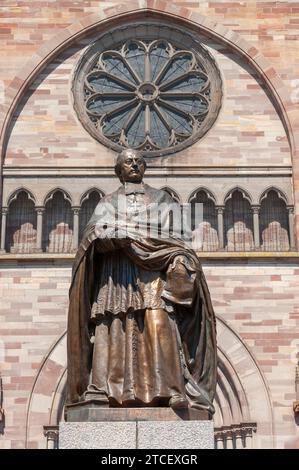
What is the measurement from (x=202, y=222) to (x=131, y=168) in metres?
11.4

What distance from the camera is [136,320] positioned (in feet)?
21.4

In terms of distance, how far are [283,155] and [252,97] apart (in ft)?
4.63

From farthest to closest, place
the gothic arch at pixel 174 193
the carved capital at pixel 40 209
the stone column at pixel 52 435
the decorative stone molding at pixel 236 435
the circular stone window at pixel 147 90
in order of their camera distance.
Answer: the circular stone window at pixel 147 90
the gothic arch at pixel 174 193
the carved capital at pixel 40 209
the decorative stone molding at pixel 236 435
the stone column at pixel 52 435

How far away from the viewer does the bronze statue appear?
635 cm

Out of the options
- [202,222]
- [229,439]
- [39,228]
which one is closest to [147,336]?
[229,439]

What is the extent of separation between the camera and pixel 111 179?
18516mm

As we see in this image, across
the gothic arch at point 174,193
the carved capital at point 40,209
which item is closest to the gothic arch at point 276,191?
the gothic arch at point 174,193

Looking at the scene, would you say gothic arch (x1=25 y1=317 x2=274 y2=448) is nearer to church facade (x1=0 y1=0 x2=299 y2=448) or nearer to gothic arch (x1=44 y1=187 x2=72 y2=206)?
church facade (x1=0 y1=0 x2=299 y2=448)

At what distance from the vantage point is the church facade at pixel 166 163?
669 inches

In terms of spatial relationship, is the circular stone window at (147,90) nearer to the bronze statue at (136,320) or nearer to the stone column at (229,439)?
the stone column at (229,439)

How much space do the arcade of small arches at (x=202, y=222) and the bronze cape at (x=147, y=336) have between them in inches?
450

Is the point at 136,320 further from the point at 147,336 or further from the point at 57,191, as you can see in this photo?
the point at 57,191

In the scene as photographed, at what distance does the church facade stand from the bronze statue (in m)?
10.3

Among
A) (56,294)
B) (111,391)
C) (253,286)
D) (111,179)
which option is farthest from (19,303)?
(111,391)
